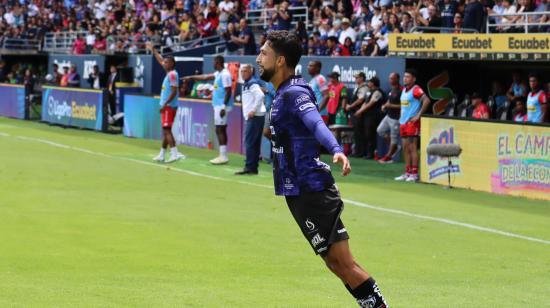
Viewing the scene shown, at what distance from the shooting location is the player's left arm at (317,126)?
21.6ft

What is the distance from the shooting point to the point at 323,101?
22984mm

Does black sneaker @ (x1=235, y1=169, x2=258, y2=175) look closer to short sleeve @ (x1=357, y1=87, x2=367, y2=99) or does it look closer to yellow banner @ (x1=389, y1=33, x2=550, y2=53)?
yellow banner @ (x1=389, y1=33, x2=550, y2=53)

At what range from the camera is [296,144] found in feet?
22.6

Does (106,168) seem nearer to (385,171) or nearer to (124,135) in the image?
(385,171)

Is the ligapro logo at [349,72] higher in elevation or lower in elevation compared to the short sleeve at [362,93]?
higher

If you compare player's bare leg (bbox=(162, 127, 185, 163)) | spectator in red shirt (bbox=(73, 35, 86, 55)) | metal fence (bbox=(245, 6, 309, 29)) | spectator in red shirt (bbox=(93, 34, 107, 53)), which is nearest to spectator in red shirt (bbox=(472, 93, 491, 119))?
player's bare leg (bbox=(162, 127, 185, 163))

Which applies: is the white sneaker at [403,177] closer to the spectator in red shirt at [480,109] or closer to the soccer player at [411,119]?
the soccer player at [411,119]

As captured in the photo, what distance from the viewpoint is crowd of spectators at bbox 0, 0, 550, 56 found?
78.9 feet

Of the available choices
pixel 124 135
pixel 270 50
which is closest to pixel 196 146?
pixel 124 135

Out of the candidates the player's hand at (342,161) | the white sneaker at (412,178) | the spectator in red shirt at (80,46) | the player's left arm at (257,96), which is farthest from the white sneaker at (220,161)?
the spectator in red shirt at (80,46)

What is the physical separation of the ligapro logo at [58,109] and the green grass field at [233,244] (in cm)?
1522

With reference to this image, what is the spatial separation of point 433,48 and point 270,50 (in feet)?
49.7

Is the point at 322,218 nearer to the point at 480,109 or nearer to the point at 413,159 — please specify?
the point at 413,159

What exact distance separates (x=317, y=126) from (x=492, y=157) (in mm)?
11526
